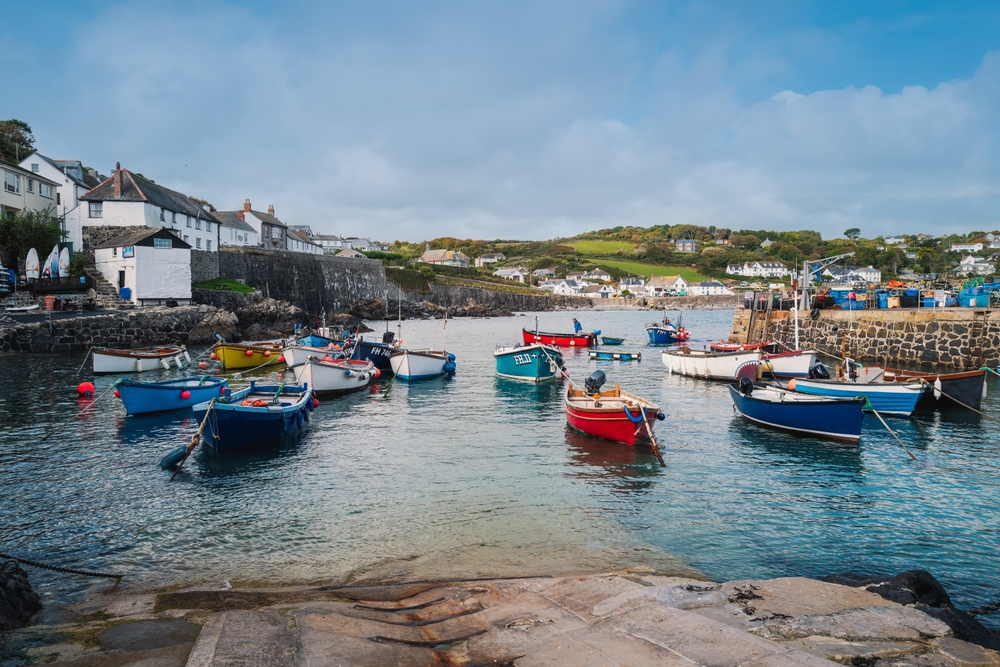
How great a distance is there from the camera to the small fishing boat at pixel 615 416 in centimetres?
1552

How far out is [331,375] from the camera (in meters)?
24.2

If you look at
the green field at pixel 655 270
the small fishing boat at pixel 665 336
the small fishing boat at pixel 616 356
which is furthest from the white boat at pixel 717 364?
the green field at pixel 655 270

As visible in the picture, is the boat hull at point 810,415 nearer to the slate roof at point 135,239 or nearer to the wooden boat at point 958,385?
the wooden boat at point 958,385

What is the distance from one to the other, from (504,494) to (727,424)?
9.65m

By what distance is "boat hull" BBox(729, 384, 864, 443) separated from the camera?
15.7 m

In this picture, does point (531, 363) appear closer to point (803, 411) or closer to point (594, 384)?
point (594, 384)

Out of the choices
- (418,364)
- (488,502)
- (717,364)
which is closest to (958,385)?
(717,364)

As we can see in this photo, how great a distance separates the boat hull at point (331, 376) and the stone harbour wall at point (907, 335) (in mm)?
21984

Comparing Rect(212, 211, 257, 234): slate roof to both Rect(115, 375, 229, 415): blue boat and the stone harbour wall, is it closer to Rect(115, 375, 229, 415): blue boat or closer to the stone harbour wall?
Rect(115, 375, 229, 415): blue boat

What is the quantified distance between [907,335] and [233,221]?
69.6 metres

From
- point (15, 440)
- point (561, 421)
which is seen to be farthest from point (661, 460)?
point (15, 440)

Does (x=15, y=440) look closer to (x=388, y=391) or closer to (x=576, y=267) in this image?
(x=388, y=391)

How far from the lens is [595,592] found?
273 inches

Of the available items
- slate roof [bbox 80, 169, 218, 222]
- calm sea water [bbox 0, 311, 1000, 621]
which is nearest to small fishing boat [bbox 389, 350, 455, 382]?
calm sea water [bbox 0, 311, 1000, 621]
